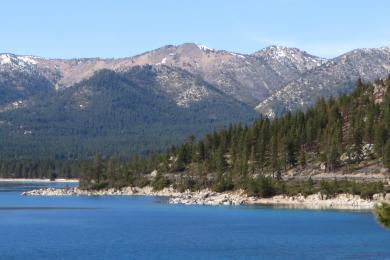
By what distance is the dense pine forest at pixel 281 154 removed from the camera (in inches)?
5635

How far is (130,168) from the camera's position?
187000 mm

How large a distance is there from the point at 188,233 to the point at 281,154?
62.3 m

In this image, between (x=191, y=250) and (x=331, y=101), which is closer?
(x=191, y=250)

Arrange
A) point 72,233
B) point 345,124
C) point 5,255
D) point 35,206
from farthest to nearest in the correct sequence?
point 345,124 < point 35,206 < point 72,233 < point 5,255

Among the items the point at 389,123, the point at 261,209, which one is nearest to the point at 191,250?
the point at 261,209

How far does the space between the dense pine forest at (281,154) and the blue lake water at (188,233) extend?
1646 cm

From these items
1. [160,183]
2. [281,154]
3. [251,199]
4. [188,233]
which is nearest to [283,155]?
[281,154]

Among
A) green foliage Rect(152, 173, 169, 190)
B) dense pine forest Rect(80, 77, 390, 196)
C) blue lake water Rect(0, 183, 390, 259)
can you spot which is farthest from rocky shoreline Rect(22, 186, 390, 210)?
blue lake water Rect(0, 183, 390, 259)

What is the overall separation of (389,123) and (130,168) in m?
59.1

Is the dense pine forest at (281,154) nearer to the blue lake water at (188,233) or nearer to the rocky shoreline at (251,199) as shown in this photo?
the rocky shoreline at (251,199)

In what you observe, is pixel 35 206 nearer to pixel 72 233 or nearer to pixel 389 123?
pixel 72 233

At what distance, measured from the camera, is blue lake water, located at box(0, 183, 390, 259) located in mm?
78375

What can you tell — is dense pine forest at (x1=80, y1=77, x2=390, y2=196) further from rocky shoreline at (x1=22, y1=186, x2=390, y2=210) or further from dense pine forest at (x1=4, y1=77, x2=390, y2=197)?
rocky shoreline at (x1=22, y1=186, x2=390, y2=210)

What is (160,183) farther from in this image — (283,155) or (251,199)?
(251,199)
